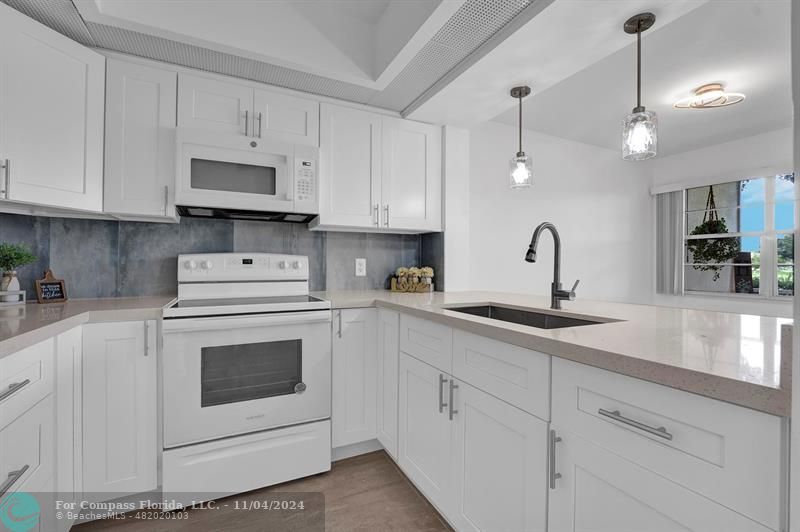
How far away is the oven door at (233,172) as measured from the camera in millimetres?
1879

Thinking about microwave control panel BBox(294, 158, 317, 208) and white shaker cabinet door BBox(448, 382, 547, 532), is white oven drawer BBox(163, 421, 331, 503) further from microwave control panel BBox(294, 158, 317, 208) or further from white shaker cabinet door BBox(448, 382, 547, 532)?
microwave control panel BBox(294, 158, 317, 208)

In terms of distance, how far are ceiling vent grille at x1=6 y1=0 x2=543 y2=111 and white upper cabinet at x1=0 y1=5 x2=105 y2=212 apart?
3.5 inches

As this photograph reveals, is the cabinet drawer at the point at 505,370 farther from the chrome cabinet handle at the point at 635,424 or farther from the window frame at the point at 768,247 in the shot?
the window frame at the point at 768,247

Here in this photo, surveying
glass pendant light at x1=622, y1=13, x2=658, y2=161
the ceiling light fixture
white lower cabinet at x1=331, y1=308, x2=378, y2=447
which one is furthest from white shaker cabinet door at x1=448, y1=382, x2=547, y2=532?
the ceiling light fixture

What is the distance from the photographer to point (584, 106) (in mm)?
2984

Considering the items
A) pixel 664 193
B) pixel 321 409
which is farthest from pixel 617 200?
pixel 321 409

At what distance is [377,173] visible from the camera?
2.45 metres

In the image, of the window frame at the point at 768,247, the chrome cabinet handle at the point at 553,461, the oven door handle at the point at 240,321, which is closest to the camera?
the chrome cabinet handle at the point at 553,461

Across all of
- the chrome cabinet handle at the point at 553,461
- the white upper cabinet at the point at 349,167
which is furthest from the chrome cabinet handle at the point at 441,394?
the white upper cabinet at the point at 349,167

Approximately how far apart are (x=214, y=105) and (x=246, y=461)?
189 cm

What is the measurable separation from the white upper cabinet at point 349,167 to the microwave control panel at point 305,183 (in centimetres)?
10

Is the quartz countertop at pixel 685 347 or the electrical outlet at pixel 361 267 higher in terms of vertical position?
the electrical outlet at pixel 361 267

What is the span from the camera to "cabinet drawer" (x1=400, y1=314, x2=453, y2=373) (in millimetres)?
1494

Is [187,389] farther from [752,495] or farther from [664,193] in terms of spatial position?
[664,193]
